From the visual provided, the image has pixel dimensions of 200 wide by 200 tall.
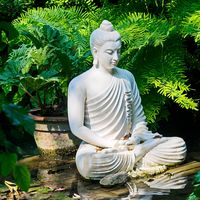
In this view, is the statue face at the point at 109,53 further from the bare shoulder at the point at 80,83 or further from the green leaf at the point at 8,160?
the green leaf at the point at 8,160

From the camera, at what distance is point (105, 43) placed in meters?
4.90

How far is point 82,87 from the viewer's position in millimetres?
4898

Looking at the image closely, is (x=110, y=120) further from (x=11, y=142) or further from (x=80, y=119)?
(x=11, y=142)

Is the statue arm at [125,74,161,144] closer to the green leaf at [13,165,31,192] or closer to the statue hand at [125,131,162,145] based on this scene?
the statue hand at [125,131,162,145]

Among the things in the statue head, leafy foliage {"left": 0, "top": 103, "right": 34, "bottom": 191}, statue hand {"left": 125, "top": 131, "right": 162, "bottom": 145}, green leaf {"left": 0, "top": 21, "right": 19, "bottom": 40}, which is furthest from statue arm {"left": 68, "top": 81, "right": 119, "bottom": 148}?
leafy foliage {"left": 0, "top": 103, "right": 34, "bottom": 191}

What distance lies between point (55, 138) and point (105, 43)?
1482mm

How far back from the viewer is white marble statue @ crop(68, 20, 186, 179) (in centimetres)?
486

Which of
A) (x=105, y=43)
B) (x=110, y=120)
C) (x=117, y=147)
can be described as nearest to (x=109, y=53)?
(x=105, y=43)

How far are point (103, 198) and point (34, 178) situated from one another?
966 mm

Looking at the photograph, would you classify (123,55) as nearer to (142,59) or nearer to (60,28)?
(142,59)

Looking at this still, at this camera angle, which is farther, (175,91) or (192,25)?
(192,25)

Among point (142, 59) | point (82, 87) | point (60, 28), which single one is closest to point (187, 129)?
point (142, 59)

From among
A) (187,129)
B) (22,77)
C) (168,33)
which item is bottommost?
(187,129)

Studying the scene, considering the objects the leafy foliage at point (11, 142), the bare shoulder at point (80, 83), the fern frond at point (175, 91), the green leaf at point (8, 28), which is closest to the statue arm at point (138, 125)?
the bare shoulder at point (80, 83)
